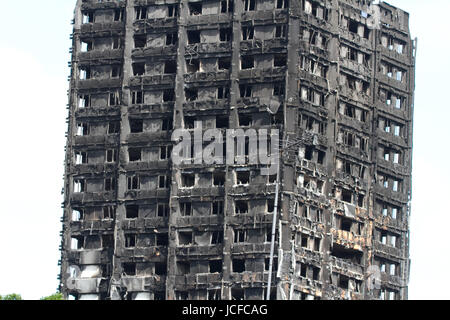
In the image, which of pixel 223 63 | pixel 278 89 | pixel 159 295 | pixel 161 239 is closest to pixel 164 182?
pixel 161 239

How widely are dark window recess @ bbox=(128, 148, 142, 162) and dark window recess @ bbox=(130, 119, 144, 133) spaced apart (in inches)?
96.7

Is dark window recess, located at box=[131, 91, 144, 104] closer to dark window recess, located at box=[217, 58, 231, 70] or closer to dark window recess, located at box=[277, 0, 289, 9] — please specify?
dark window recess, located at box=[217, 58, 231, 70]

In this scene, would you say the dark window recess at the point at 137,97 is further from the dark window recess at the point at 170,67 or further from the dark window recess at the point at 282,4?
the dark window recess at the point at 282,4

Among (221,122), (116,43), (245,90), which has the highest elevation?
(116,43)

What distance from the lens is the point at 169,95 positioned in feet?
513

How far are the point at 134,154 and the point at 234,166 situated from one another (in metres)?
12.3

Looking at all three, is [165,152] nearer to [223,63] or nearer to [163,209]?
[163,209]

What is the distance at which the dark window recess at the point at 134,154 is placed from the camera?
156 m

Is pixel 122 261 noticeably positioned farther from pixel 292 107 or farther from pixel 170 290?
pixel 292 107

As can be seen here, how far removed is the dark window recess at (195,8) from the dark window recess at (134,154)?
15438 millimetres

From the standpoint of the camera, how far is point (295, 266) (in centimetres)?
14638

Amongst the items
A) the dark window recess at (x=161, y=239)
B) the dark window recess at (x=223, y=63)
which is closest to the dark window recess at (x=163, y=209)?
the dark window recess at (x=161, y=239)

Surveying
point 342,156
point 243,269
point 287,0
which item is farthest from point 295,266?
point 287,0

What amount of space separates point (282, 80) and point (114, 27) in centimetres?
2117
